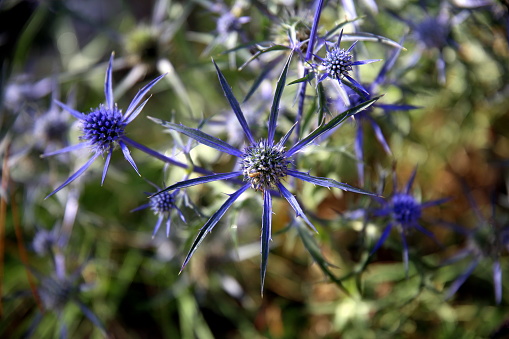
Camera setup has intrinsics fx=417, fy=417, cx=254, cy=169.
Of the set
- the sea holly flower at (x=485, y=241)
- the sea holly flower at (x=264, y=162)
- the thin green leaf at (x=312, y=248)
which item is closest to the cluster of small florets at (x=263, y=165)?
the sea holly flower at (x=264, y=162)

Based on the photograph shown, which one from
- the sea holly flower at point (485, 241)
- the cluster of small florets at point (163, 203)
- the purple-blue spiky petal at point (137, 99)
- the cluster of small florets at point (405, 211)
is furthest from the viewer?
the sea holly flower at point (485, 241)

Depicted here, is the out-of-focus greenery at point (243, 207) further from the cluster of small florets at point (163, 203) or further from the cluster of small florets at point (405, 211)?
the cluster of small florets at point (163, 203)

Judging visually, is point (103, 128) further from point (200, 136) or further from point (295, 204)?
point (295, 204)

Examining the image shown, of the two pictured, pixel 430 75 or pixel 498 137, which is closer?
pixel 430 75

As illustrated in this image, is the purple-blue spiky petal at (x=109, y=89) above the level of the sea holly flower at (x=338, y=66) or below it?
below

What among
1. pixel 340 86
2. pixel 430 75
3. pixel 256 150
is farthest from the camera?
pixel 430 75

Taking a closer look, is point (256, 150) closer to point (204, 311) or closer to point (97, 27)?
point (97, 27)

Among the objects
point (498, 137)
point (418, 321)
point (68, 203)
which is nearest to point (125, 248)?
point (68, 203)
